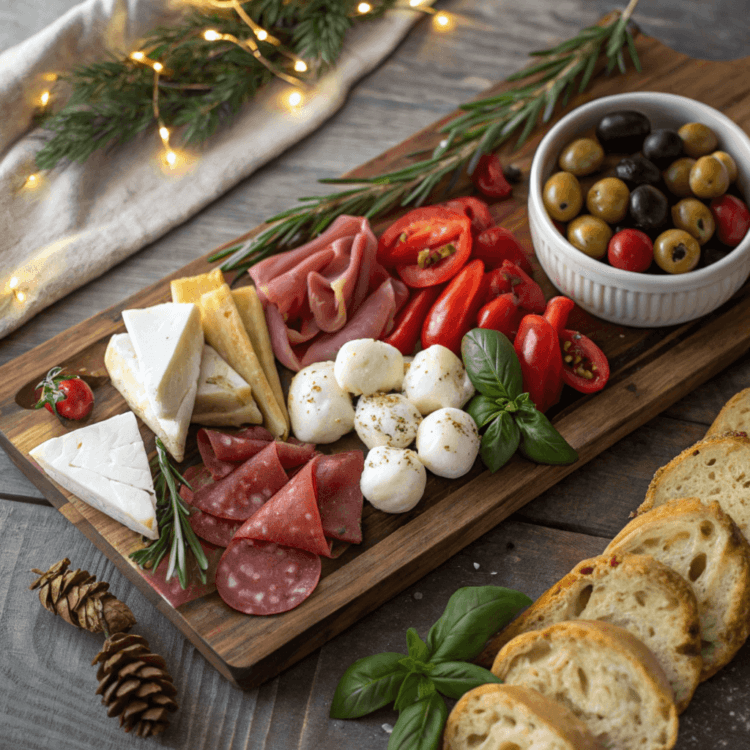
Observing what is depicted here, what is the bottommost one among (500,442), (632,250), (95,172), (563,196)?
(500,442)

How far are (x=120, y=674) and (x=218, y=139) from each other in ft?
5.88

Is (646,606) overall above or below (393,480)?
below

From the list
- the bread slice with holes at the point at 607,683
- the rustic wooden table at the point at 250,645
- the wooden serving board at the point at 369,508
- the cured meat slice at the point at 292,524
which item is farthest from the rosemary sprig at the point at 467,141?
the bread slice with holes at the point at 607,683

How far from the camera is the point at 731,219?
79.3 inches

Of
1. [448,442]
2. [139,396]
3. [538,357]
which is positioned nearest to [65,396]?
[139,396]

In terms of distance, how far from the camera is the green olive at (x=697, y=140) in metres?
2.11

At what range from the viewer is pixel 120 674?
5.38 ft

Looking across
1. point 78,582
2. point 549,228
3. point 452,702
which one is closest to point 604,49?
point 549,228

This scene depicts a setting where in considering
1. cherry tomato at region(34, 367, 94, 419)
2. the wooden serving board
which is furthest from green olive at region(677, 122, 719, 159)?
cherry tomato at region(34, 367, 94, 419)

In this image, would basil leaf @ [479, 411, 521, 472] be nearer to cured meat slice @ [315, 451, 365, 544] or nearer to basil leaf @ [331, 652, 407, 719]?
cured meat slice @ [315, 451, 365, 544]

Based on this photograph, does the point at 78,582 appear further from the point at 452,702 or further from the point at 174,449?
the point at 452,702

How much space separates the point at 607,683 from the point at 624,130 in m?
1.48

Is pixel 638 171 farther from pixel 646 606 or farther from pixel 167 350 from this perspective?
pixel 167 350

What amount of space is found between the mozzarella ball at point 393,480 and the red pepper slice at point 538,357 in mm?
359
